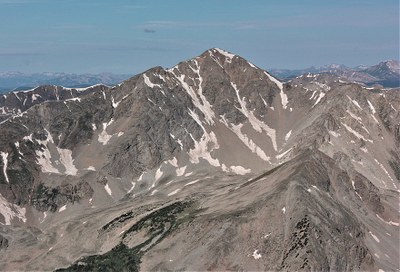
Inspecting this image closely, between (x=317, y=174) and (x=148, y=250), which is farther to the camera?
(x=317, y=174)

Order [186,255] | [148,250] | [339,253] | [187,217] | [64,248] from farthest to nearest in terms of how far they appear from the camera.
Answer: [64,248]
[187,217]
[148,250]
[186,255]
[339,253]

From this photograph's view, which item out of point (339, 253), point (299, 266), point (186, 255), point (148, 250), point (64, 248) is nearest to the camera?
point (299, 266)

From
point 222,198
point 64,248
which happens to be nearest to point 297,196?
point 222,198

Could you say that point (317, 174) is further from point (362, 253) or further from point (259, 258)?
point (259, 258)

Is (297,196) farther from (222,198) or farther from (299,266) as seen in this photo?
(222,198)

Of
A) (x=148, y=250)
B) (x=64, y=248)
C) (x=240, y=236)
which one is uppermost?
(x=240, y=236)

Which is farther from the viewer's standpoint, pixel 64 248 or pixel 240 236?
pixel 64 248


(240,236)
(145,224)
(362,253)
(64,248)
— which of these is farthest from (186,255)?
(64,248)

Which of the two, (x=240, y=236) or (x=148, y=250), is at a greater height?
(x=240, y=236)

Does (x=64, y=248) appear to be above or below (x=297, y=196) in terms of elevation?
below
